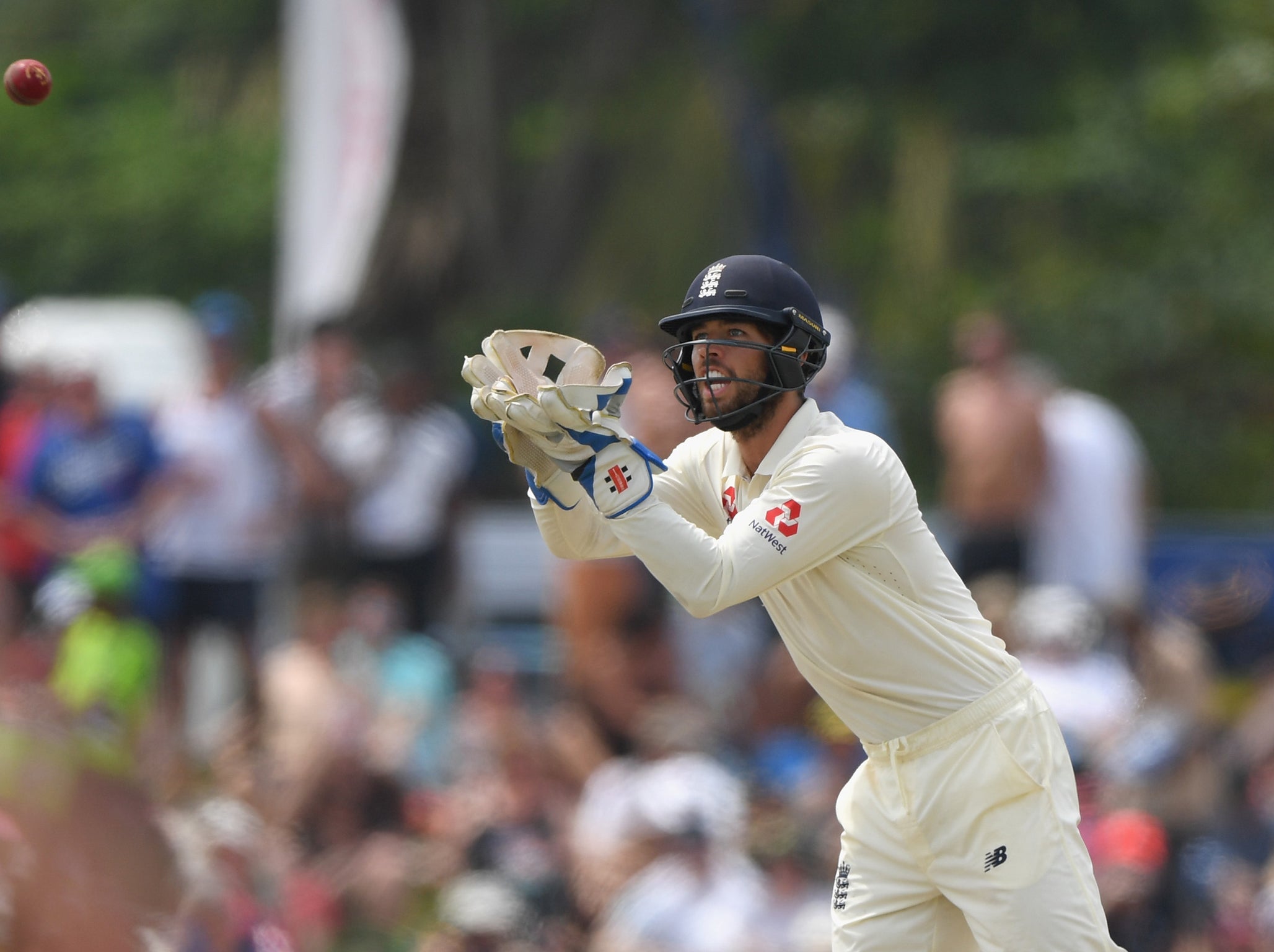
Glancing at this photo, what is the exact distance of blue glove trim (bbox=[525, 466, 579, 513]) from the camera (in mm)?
4543

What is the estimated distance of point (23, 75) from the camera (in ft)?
15.5

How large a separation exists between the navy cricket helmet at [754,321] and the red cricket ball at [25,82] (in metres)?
1.72

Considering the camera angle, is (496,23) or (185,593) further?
(496,23)

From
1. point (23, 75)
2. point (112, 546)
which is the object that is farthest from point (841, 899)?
point (112, 546)

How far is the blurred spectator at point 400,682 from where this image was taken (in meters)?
9.73

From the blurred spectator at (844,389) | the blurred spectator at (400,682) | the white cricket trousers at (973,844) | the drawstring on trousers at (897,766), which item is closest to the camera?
the white cricket trousers at (973,844)

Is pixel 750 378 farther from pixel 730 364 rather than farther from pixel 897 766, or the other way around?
pixel 897 766

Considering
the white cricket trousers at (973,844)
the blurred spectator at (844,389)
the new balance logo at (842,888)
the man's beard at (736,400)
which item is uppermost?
the man's beard at (736,400)

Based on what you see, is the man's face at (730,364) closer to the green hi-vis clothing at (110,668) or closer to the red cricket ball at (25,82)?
the red cricket ball at (25,82)

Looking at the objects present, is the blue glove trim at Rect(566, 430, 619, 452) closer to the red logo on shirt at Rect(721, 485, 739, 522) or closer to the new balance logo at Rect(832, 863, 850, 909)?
the red logo on shirt at Rect(721, 485, 739, 522)

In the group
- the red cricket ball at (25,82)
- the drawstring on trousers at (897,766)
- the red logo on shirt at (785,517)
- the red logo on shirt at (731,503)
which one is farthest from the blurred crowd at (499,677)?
the red logo on shirt at (785,517)

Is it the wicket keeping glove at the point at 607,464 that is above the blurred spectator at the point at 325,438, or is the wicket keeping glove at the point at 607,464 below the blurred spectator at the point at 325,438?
above

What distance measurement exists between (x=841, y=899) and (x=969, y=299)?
1794 cm

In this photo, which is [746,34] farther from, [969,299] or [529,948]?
[529,948]
